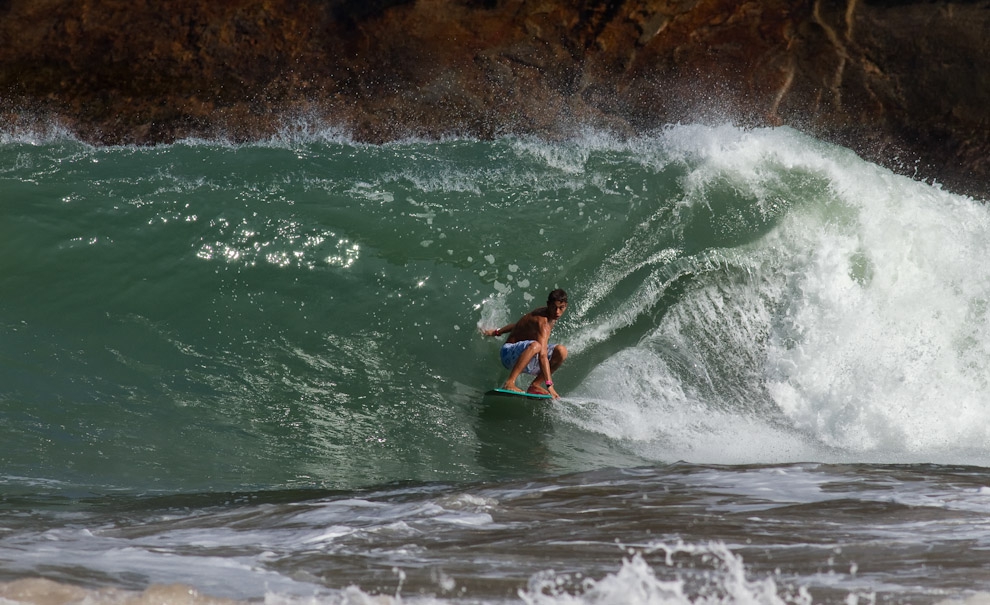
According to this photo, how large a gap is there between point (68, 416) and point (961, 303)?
24.5ft

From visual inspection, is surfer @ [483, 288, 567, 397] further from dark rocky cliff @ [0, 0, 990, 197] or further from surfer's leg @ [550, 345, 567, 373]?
dark rocky cliff @ [0, 0, 990, 197]

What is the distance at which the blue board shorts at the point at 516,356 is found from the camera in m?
6.91

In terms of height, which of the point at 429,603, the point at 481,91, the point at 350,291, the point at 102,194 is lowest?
the point at 429,603

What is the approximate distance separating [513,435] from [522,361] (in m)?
0.68

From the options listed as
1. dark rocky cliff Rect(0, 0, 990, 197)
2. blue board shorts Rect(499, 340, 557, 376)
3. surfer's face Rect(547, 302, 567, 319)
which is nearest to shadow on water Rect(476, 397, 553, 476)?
blue board shorts Rect(499, 340, 557, 376)

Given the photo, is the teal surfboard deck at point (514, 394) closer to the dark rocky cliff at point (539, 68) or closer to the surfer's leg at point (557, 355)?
the surfer's leg at point (557, 355)

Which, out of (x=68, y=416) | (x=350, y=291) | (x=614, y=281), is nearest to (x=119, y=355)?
(x=68, y=416)

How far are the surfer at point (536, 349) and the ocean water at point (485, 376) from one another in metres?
0.22

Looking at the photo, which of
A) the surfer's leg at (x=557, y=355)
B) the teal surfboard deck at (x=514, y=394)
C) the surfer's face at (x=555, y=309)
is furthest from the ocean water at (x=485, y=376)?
the surfer's face at (x=555, y=309)

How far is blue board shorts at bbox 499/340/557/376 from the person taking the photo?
691cm

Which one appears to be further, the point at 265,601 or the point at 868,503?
the point at 868,503

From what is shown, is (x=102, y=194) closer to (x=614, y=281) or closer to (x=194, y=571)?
(x=614, y=281)

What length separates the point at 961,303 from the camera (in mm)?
8422

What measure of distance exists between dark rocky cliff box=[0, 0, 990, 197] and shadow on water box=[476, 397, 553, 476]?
7355 mm
